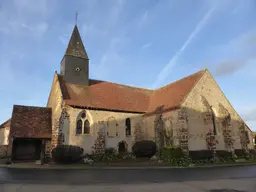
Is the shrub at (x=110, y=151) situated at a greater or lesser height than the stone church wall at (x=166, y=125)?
lesser

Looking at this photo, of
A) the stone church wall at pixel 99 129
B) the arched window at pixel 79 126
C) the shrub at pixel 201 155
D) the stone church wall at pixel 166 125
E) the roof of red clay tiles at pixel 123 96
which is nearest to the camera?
the shrub at pixel 201 155

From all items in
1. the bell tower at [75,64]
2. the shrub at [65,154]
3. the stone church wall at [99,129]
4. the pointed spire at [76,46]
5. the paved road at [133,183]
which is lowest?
the paved road at [133,183]

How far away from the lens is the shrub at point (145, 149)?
19.4 metres

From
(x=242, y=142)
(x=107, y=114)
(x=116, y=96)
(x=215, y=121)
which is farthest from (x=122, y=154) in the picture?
(x=242, y=142)

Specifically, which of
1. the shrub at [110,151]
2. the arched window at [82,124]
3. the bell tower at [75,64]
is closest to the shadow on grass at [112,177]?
the arched window at [82,124]

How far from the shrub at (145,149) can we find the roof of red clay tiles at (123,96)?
13.7ft

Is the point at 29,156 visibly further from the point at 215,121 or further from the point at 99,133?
the point at 215,121

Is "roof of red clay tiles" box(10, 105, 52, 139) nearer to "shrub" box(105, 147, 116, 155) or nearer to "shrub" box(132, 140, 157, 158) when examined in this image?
"shrub" box(105, 147, 116, 155)

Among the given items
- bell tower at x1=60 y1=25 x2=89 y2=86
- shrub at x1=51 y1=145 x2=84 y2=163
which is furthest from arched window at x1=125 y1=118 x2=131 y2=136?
shrub at x1=51 y1=145 x2=84 y2=163

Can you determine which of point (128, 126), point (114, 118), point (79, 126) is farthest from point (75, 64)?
point (128, 126)

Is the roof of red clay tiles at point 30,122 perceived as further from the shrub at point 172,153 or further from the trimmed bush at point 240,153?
the trimmed bush at point 240,153

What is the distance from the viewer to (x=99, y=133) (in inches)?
799

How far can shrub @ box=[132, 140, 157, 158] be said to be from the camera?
764 inches

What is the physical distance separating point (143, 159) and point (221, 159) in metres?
7.04
